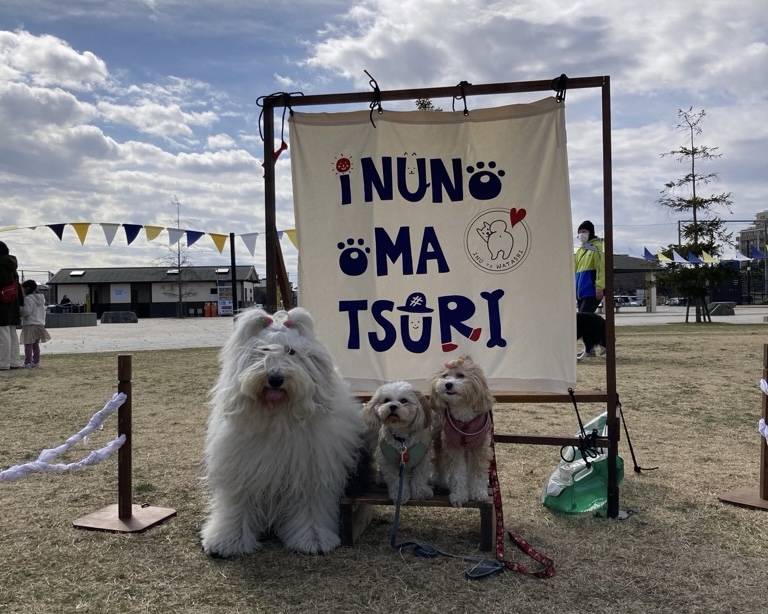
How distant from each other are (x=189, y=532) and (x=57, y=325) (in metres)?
29.7

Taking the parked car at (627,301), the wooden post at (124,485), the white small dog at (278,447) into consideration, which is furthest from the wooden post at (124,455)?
the parked car at (627,301)

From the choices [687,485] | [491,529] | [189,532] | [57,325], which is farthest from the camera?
[57,325]

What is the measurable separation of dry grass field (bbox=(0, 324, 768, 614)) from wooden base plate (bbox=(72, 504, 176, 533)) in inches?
2.3

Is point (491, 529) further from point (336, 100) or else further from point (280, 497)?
point (336, 100)

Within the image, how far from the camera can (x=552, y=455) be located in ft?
17.6

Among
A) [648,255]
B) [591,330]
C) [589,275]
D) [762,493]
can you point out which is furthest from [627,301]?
[762,493]

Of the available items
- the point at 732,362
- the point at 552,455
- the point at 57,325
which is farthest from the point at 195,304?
the point at 552,455

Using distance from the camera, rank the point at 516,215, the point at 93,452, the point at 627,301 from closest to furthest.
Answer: the point at 93,452, the point at 516,215, the point at 627,301

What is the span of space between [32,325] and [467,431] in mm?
10425

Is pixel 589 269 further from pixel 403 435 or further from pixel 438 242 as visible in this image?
pixel 403 435

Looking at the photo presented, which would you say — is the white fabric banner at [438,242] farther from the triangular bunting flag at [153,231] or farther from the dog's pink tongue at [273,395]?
the triangular bunting flag at [153,231]

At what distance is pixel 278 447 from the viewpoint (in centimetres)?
339

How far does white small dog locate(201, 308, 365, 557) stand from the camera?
10.9 ft

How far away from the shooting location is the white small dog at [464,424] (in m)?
3.37
